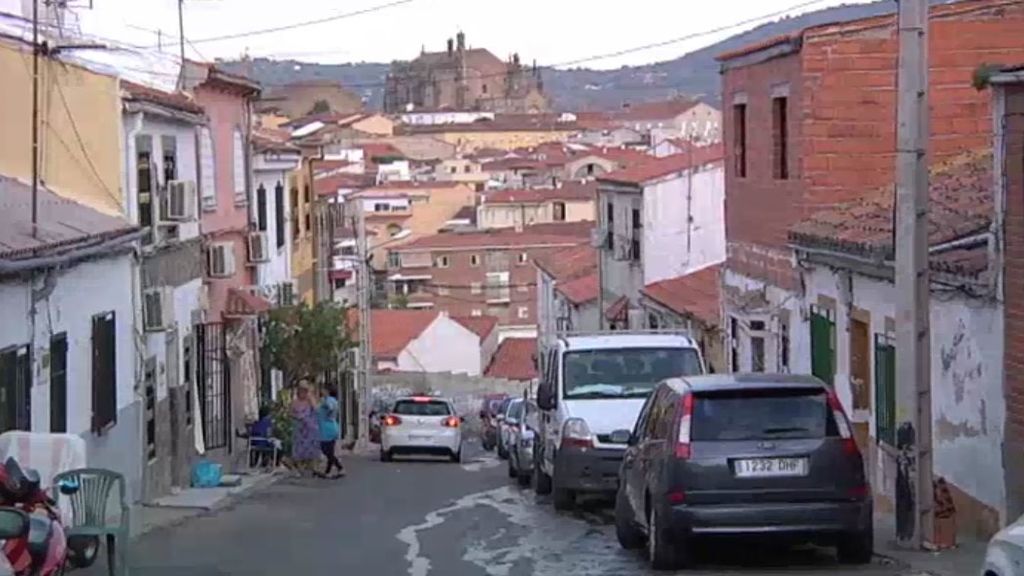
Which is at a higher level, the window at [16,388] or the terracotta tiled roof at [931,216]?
the terracotta tiled roof at [931,216]

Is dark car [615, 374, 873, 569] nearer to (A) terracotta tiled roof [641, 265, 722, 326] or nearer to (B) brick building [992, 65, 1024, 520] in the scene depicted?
(B) brick building [992, 65, 1024, 520]

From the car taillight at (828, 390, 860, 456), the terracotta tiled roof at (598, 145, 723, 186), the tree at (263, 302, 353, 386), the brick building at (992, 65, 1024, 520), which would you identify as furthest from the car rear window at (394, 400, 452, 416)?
→ the car taillight at (828, 390, 860, 456)

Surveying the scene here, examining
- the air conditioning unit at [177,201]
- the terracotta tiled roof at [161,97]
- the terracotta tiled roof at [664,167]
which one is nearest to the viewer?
the terracotta tiled roof at [161,97]

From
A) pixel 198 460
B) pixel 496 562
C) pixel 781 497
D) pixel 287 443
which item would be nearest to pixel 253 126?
pixel 287 443

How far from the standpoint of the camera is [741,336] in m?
30.6

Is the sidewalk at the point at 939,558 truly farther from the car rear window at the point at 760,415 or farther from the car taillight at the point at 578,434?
the car taillight at the point at 578,434

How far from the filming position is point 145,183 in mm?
27000

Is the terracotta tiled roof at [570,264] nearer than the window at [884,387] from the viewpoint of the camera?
No

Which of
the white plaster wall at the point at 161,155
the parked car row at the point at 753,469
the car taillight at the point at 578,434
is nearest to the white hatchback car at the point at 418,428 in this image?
the white plaster wall at the point at 161,155

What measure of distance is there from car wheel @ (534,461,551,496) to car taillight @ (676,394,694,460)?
10931mm

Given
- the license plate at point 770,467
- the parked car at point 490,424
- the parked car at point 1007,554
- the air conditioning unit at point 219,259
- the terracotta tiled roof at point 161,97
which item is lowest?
the parked car at point 490,424

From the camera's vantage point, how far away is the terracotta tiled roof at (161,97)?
2555 centimetres

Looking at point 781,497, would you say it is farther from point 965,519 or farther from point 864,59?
point 864,59

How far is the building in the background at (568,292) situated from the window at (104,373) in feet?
97.1
